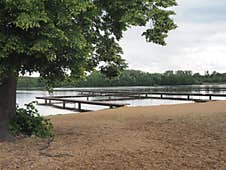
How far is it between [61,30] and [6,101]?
9.06 feet

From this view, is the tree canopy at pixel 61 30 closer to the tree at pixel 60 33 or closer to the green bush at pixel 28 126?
the tree at pixel 60 33

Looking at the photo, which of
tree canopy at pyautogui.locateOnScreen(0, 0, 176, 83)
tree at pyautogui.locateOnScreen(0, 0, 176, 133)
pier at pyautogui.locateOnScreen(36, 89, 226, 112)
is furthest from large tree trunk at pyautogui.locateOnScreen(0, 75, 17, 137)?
pier at pyautogui.locateOnScreen(36, 89, 226, 112)

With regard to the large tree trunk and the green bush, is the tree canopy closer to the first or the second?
the large tree trunk

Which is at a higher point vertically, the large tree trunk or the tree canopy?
the tree canopy

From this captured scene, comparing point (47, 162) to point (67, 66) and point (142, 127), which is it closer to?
point (67, 66)

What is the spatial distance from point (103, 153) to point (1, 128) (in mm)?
2808

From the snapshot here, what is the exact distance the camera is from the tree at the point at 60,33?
21.9 feet

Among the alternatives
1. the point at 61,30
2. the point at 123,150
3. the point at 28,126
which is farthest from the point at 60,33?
the point at 28,126

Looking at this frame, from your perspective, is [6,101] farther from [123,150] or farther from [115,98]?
[115,98]

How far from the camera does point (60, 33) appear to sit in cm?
676

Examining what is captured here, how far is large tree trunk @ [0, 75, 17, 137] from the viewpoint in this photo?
862cm

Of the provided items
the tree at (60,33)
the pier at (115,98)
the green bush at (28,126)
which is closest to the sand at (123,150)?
the green bush at (28,126)

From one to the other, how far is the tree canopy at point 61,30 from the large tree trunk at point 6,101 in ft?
2.66

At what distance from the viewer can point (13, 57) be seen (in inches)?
291
